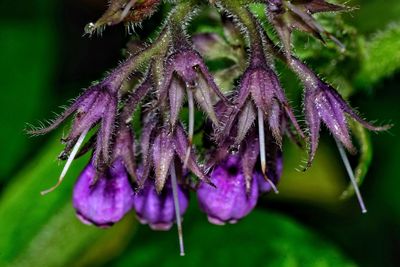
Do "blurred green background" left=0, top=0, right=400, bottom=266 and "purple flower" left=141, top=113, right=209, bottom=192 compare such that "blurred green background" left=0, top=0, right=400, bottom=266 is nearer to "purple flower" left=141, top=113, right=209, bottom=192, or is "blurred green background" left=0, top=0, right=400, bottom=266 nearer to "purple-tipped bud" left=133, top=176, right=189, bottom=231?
"purple-tipped bud" left=133, top=176, right=189, bottom=231

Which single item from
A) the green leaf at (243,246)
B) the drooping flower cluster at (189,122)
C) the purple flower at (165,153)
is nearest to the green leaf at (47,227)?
the green leaf at (243,246)

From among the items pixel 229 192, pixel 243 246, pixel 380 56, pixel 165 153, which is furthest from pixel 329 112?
pixel 243 246

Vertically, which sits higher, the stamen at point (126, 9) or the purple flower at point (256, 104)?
the stamen at point (126, 9)

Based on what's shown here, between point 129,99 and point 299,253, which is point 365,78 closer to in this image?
point 299,253

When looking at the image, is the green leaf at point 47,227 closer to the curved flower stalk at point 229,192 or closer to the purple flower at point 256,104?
the curved flower stalk at point 229,192

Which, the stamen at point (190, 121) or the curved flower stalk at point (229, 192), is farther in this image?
the curved flower stalk at point (229, 192)

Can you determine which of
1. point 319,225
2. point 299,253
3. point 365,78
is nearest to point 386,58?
point 365,78
